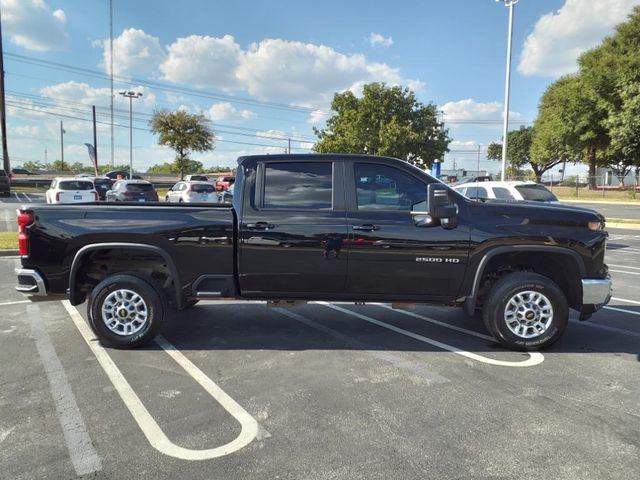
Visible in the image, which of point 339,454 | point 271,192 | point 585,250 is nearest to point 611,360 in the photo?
point 585,250

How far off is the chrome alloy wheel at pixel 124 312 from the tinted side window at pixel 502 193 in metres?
8.46

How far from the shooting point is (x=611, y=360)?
459 centimetres

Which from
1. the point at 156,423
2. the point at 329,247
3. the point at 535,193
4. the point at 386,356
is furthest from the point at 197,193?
the point at 156,423

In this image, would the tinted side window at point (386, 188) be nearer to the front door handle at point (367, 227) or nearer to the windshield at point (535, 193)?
the front door handle at point (367, 227)

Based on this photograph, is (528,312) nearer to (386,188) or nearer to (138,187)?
(386,188)

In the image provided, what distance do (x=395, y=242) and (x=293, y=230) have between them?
100 cm

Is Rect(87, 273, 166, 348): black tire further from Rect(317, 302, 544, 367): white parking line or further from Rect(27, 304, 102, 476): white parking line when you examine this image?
Rect(317, 302, 544, 367): white parking line

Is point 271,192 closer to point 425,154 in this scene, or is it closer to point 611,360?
point 611,360

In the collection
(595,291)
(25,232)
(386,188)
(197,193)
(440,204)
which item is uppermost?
(197,193)

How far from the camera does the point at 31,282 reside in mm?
4754

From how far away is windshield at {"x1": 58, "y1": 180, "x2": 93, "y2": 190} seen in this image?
19188mm

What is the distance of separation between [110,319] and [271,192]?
206 centimetres

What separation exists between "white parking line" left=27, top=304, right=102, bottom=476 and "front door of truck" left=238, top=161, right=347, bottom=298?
1.79 meters

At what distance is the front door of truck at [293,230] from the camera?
15.3 feet
